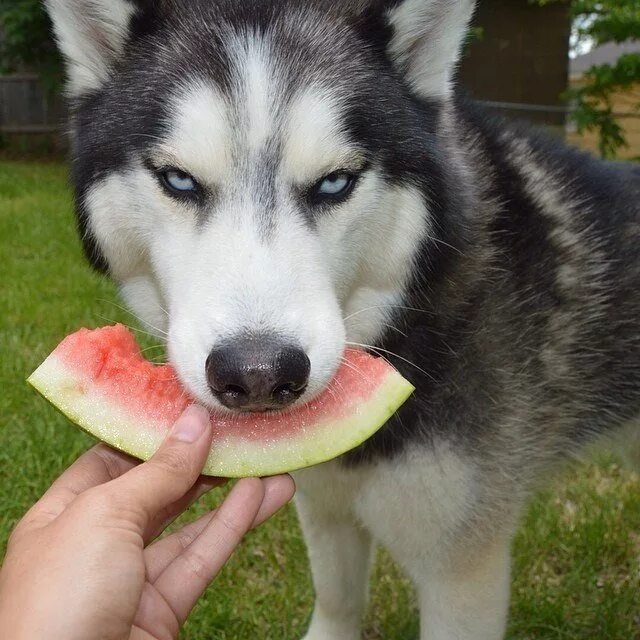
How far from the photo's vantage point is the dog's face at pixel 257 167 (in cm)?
167

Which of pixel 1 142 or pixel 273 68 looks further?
pixel 1 142

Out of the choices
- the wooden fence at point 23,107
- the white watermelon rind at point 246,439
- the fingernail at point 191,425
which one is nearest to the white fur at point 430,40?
the white watermelon rind at point 246,439

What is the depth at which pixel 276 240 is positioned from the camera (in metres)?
1.76

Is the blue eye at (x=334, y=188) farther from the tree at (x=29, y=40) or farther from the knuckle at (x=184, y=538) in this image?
the tree at (x=29, y=40)

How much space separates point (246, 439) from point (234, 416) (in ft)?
0.25

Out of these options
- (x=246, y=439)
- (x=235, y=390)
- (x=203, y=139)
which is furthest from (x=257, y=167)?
(x=246, y=439)

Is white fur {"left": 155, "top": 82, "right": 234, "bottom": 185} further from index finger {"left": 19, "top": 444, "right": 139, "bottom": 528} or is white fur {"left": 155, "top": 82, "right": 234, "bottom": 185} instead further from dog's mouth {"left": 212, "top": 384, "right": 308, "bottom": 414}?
index finger {"left": 19, "top": 444, "right": 139, "bottom": 528}

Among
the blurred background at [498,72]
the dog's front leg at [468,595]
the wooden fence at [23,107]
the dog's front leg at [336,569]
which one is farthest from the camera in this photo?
the wooden fence at [23,107]

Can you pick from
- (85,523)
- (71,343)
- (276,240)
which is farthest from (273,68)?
(85,523)

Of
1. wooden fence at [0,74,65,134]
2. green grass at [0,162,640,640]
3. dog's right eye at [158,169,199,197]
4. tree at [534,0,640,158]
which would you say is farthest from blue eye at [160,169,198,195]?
wooden fence at [0,74,65,134]

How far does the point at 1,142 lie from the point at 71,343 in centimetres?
1502

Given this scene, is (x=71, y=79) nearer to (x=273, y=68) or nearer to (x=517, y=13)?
Result: (x=273, y=68)

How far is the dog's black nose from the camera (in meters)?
1.57

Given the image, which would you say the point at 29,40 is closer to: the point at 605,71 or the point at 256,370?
the point at 605,71
